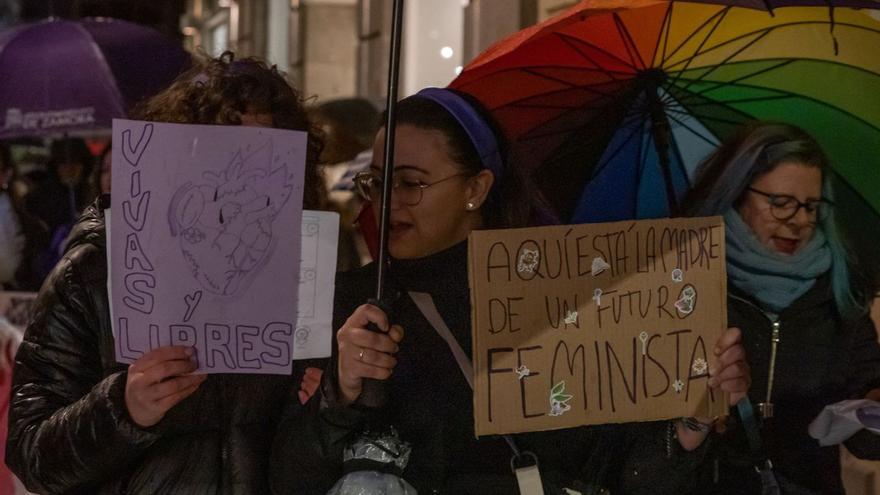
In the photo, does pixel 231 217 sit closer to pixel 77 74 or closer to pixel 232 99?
pixel 232 99

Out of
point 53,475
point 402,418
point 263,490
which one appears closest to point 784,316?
point 402,418

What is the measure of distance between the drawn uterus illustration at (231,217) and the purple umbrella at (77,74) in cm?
383

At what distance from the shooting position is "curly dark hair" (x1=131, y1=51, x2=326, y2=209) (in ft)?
9.13

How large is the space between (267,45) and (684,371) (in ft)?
62.8

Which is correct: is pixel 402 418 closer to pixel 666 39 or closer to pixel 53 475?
pixel 53 475

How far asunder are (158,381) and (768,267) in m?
1.68

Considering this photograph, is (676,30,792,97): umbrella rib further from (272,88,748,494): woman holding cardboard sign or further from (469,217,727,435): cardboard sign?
(469,217,727,435): cardboard sign

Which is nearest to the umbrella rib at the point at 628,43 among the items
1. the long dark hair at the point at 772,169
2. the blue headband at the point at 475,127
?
the long dark hair at the point at 772,169

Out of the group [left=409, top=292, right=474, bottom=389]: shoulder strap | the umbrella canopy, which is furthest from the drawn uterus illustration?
the umbrella canopy

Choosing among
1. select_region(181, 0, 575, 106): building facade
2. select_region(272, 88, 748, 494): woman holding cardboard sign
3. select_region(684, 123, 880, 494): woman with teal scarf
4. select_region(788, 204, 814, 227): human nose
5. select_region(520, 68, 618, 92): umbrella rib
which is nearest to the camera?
select_region(272, 88, 748, 494): woman holding cardboard sign

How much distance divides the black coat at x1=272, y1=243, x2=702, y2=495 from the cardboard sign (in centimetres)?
16

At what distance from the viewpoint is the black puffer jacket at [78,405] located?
8.66 ft

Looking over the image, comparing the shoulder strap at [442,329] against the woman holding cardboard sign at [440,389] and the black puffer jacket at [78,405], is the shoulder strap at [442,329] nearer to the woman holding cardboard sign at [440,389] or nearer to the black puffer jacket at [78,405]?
the woman holding cardboard sign at [440,389]

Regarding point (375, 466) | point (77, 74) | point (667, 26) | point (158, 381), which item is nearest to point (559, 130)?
point (667, 26)
